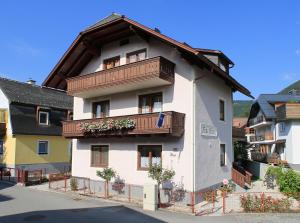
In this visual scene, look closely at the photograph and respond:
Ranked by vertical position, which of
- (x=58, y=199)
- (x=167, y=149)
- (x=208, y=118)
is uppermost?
(x=208, y=118)

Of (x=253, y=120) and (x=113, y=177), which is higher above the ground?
(x=253, y=120)

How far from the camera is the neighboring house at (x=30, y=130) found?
29.1 meters

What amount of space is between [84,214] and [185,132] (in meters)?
6.67

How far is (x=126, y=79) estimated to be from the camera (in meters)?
18.6

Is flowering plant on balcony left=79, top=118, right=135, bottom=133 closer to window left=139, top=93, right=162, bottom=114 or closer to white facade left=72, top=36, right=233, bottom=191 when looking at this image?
white facade left=72, top=36, right=233, bottom=191

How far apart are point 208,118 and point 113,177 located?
6871 mm

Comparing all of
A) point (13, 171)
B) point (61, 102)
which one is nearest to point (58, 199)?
point (13, 171)

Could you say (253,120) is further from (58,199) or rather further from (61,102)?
(58,199)

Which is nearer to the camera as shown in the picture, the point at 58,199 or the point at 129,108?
the point at 58,199

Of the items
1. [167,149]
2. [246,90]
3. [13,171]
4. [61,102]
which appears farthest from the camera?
[61,102]

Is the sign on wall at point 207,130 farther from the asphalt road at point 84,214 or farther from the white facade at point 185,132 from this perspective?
the asphalt road at point 84,214

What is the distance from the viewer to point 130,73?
1850 cm

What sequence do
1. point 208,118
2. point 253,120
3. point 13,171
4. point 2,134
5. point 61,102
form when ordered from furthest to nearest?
1. point 253,120
2. point 61,102
3. point 2,134
4. point 13,171
5. point 208,118

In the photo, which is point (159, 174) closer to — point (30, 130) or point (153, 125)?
point (153, 125)
